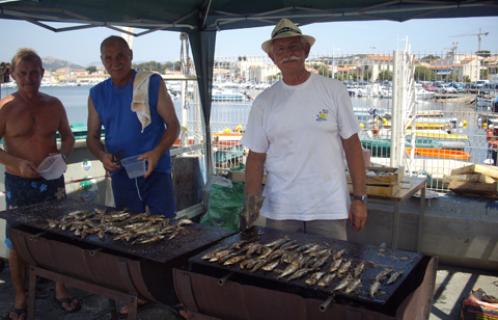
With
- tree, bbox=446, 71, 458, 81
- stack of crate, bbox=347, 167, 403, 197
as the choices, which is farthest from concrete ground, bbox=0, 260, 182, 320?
tree, bbox=446, 71, 458, 81

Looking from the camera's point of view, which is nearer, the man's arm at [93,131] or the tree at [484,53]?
the man's arm at [93,131]

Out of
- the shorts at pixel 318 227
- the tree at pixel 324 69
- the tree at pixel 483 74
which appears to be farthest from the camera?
the tree at pixel 324 69

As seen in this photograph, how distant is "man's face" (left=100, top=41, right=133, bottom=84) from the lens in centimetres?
363

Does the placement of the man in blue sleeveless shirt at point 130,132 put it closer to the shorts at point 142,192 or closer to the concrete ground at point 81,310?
the shorts at point 142,192

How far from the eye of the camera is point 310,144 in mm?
2963

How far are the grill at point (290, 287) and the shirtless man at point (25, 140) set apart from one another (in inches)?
82.6

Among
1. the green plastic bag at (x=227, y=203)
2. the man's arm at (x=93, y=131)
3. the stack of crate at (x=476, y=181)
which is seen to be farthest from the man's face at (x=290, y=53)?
the stack of crate at (x=476, y=181)

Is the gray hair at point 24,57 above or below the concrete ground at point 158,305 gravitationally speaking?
above

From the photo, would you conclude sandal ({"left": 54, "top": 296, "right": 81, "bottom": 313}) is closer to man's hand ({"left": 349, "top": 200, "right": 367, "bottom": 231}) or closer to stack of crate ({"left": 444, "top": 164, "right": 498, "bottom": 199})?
man's hand ({"left": 349, "top": 200, "right": 367, "bottom": 231})

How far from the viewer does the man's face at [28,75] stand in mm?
3824

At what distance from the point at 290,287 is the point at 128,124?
2029 millimetres

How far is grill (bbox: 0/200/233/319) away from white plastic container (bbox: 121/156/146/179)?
0.63 metres

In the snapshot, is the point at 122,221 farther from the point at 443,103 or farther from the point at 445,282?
the point at 443,103

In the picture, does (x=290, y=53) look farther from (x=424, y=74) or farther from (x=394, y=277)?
(x=424, y=74)
